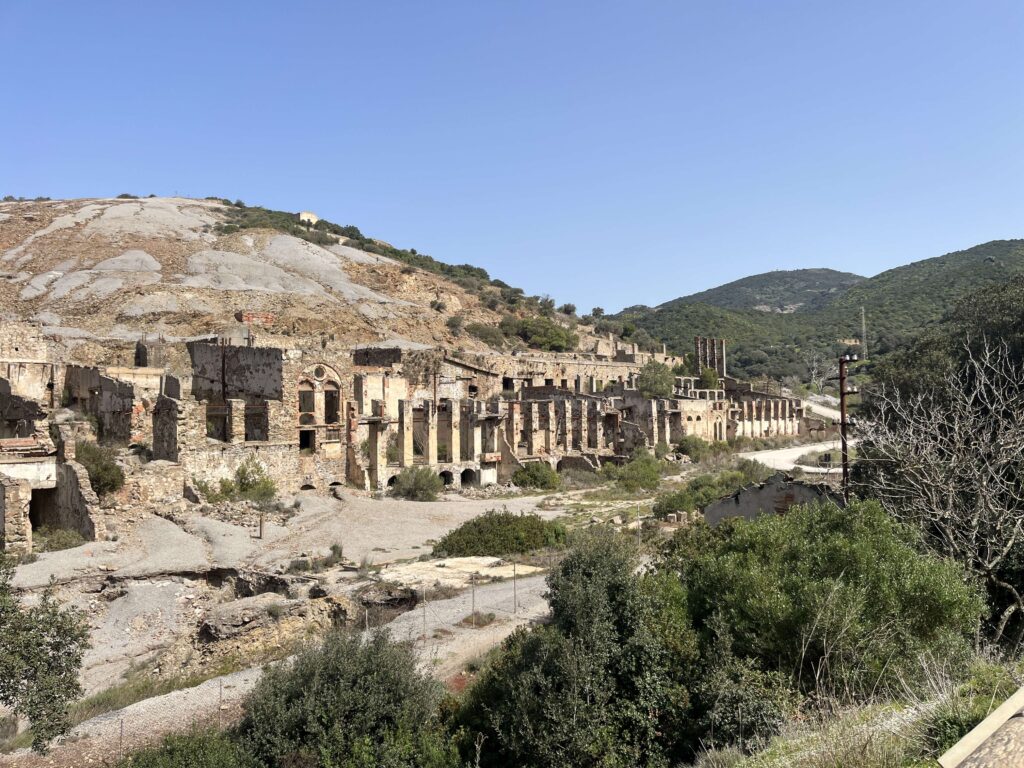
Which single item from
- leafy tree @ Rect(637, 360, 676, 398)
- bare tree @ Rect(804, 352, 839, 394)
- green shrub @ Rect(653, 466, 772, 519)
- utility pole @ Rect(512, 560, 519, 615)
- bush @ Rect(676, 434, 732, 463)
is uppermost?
Answer: bare tree @ Rect(804, 352, 839, 394)

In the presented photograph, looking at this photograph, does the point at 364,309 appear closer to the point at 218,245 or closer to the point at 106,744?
the point at 218,245

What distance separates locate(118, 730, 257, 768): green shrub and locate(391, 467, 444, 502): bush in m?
19.3

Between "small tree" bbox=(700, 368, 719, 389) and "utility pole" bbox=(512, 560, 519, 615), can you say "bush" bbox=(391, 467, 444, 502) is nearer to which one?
"utility pole" bbox=(512, 560, 519, 615)

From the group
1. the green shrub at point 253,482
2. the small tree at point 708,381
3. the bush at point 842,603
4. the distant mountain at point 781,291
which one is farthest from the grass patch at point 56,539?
the distant mountain at point 781,291

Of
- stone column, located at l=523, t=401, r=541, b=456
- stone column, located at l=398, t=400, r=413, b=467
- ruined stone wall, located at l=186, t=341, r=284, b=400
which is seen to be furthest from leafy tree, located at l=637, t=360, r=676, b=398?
ruined stone wall, located at l=186, t=341, r=284, b=400

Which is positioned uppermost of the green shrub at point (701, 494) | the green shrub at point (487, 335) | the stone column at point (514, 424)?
the green shrub at point (487, 335)

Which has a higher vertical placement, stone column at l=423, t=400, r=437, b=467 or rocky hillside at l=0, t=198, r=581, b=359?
rocky hillside at l=0, t=198, r=581, b=359

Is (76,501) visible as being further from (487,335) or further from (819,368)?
(819,368)

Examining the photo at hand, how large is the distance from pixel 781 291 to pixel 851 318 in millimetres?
75423

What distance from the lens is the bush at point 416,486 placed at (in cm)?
2791

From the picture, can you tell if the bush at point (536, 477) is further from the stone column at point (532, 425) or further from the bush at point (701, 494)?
the bush at point (701, 494)

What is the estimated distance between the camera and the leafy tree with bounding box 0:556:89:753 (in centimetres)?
785

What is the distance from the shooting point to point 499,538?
20.0 m

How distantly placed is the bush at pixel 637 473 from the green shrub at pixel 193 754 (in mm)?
25936
